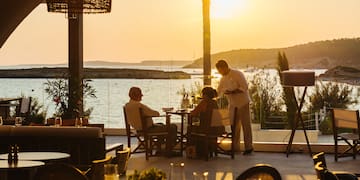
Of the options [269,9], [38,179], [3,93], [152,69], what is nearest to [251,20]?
[269,9]

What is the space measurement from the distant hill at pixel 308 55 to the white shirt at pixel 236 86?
1.32m

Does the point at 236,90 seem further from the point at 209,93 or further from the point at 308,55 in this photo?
the point at 308,55

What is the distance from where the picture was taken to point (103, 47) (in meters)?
13.4

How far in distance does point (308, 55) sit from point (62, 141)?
620 cm

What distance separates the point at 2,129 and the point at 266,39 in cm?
611

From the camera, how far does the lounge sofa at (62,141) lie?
23.8ft

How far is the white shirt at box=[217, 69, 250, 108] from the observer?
10.7 metres

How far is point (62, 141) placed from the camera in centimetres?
727

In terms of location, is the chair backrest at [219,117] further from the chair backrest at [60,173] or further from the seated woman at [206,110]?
the chair backrest at [60,173]

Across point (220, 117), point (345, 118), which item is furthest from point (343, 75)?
point (220, 117)

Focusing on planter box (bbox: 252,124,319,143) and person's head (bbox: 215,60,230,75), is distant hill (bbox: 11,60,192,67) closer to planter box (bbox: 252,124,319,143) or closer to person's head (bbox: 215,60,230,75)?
planter box (bbox: 252,124,319,143)

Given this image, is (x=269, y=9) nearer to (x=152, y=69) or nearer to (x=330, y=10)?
(x=330, y=10)

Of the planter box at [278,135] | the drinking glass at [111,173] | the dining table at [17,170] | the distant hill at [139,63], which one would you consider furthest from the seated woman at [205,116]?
the drinking glass at [111,173]

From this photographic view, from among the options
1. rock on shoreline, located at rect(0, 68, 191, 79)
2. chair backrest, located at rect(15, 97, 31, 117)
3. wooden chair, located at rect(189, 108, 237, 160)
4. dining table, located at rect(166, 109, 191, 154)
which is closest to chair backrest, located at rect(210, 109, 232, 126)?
wooden chair, located at rect(189, 108, 237, 160)
